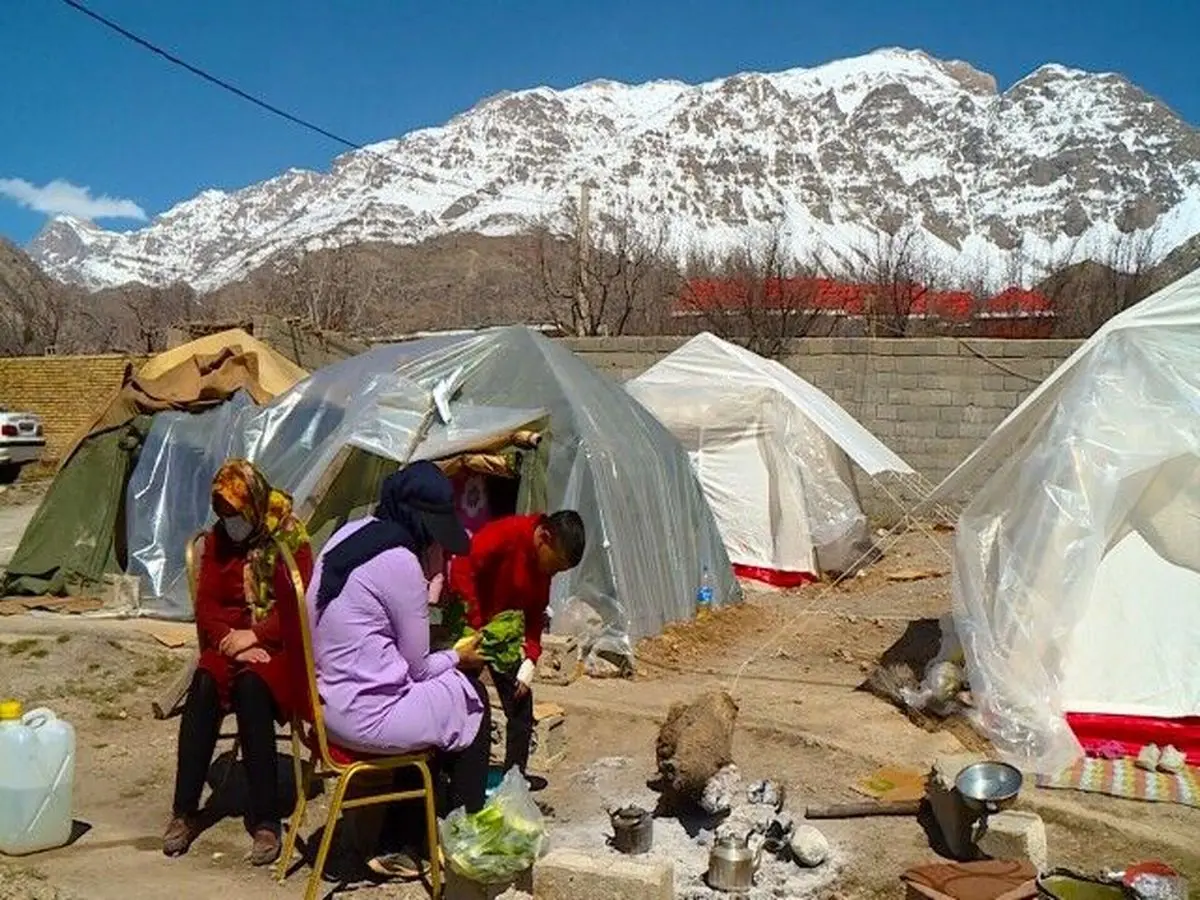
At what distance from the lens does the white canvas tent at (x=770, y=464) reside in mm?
11359

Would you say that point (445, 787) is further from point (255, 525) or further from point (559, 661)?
point (559, 661)

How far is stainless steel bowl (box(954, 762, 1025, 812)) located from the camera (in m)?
4.29

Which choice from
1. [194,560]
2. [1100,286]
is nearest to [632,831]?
[194,560]

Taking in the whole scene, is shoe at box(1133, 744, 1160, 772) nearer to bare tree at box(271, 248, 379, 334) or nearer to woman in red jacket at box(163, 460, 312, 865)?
woman in red jacket at box(163, 460, 312, 865)

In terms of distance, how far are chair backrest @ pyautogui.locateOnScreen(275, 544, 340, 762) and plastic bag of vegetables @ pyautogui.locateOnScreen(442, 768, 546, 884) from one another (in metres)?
0.49

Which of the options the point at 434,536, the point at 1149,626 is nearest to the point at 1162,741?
the point at 1149,626

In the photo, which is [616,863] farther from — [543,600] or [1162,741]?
[1162,741]

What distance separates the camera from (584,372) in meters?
9.20

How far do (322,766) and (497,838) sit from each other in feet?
2.05

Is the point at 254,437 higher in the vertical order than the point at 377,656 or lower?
higher

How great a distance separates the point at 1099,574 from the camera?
19.6 ft

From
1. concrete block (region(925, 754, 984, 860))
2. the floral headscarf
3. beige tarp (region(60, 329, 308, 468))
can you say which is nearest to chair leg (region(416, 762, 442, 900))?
the floral headscarf

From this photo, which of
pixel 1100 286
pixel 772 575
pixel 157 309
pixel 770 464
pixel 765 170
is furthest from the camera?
pixel 765 170

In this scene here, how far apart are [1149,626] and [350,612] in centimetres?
409
